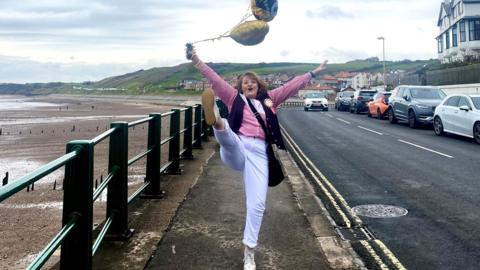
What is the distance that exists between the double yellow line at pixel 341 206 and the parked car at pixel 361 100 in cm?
2085

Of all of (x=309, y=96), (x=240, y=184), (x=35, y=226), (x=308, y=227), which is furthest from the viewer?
(x=309, y=96)

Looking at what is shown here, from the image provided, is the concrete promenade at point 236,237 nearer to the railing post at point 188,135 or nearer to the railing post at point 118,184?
the railing post at point 118,184

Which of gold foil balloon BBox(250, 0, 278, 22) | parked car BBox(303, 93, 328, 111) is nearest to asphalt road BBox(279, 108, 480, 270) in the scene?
gold foil balloon BBox(250, 0, 278, 22)

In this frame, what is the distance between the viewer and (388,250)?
517 cm

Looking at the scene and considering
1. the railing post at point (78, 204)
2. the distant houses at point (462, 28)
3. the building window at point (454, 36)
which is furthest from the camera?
the building window at point (454, 36)

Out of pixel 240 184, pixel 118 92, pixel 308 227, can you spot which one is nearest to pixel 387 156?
pixel 240 184

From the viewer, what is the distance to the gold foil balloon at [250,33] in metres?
4.08

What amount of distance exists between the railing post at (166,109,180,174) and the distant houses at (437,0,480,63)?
156ft

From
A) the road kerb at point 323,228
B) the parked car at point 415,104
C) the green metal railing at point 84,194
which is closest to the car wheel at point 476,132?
the parked car at point 415,104

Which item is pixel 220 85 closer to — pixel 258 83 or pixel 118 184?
pixel 258 83

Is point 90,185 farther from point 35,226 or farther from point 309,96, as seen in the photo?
point 309,96

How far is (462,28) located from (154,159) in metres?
56.8

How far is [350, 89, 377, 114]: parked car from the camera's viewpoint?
108 feet

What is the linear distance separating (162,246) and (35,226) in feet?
11.9
